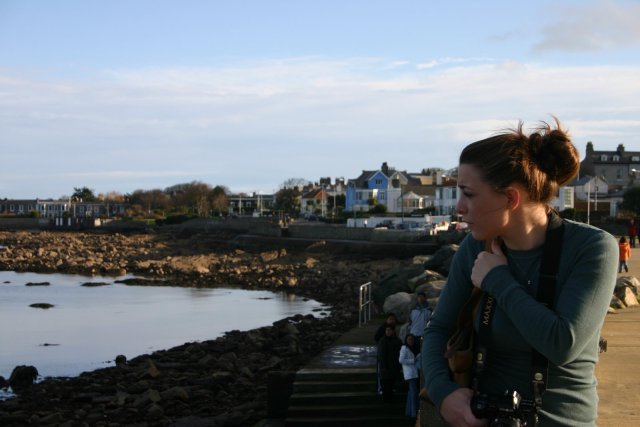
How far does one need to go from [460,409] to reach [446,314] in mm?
314

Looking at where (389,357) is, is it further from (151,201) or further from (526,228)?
(151,201)

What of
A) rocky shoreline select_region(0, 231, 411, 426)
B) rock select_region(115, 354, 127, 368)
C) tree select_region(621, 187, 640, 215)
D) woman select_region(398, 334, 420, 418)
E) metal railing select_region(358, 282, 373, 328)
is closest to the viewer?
woman select_region(398, 334, 420, 418)

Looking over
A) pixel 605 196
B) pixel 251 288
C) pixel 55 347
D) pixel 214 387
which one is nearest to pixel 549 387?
pixel 214 387

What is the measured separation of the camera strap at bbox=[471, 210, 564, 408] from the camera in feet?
7.23

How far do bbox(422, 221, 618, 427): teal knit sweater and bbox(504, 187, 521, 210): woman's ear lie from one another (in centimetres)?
15

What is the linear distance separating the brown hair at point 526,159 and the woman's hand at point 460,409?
546 millimetres

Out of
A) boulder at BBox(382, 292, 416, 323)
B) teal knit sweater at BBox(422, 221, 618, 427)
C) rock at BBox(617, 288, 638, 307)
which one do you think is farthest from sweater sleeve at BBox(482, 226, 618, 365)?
rock at BBox(617, 288, 638, 307)

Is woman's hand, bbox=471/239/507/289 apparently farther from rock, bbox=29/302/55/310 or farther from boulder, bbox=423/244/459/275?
rock, bbox=29/302/55/310

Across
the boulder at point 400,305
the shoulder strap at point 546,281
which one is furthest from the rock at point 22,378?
the shoulder strap at point 546,281

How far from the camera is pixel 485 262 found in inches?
90.7

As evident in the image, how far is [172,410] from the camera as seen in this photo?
12.9m

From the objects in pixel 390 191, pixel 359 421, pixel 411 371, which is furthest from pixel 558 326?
pixel 390 191

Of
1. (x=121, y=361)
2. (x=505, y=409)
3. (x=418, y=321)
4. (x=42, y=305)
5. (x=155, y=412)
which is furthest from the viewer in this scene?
(x=42, y=305)

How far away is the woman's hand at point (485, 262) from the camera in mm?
2295
